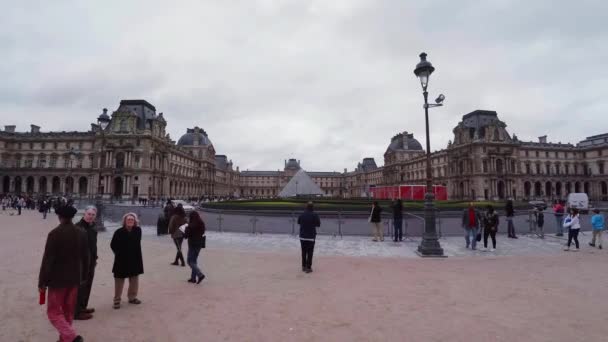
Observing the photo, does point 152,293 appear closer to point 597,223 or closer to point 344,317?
point 344,317

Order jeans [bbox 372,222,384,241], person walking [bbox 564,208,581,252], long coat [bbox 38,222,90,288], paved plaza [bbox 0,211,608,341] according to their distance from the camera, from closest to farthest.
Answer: long coat [bbox 38,222,90,288], paved plaza [bbox 0,211,608,341], person walking [bbox 564,208,581,252], jeans [bbox 372,222,384,241]

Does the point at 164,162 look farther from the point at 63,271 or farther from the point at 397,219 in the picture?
the point at 63,271

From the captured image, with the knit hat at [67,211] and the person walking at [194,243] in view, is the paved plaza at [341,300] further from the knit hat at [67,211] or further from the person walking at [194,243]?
the knit hat at [67,211]

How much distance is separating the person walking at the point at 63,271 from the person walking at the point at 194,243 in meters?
2.84

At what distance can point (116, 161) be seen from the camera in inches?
2349

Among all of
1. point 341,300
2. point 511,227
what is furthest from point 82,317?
point 511,227

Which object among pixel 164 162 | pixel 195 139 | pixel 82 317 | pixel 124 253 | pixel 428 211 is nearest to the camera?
pixel 82 317

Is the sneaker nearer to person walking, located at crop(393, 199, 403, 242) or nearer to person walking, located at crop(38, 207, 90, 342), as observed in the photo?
person walking, located at crop(38, 207, 90, 342)

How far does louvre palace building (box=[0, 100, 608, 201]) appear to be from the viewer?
194ft

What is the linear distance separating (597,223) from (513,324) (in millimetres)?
10887

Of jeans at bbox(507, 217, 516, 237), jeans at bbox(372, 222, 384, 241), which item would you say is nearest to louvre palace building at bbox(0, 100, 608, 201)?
jeans at bbox(372, 222, 384, 241)

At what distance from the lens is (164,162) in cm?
6581

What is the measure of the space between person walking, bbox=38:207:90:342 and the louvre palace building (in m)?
58.1

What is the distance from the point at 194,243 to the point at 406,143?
97.9 m
